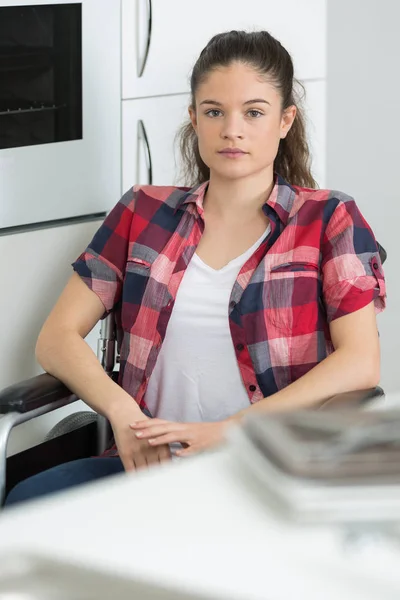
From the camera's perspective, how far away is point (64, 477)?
169cm

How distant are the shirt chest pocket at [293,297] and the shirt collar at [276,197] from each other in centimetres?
10

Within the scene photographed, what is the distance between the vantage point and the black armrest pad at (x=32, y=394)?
1640 millimetres

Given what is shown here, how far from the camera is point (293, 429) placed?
0.86 meters

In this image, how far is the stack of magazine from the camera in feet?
2.49

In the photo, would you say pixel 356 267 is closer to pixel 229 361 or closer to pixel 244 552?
pixel 229 361

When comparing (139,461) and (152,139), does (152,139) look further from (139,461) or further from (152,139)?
(139,461)

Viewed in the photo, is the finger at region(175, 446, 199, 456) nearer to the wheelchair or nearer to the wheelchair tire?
the wheelchair

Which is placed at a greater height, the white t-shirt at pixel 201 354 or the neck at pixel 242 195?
A: the neck at pixel 242 195

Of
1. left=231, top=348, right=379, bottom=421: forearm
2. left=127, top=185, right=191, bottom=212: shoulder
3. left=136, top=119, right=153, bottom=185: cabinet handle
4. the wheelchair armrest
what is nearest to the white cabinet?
left=136, top=119, right=153, bottom=185: cabinet handle

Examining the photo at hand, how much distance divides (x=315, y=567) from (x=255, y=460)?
0.15 m

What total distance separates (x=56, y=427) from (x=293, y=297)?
51 centimetres

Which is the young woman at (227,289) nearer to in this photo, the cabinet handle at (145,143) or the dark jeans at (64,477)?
the dark jeans at (64,477)

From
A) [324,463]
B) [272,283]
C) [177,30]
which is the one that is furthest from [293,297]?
[324,463]

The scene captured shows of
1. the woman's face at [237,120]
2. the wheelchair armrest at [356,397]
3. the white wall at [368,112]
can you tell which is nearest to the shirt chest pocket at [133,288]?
the woman's face at [237,120]
